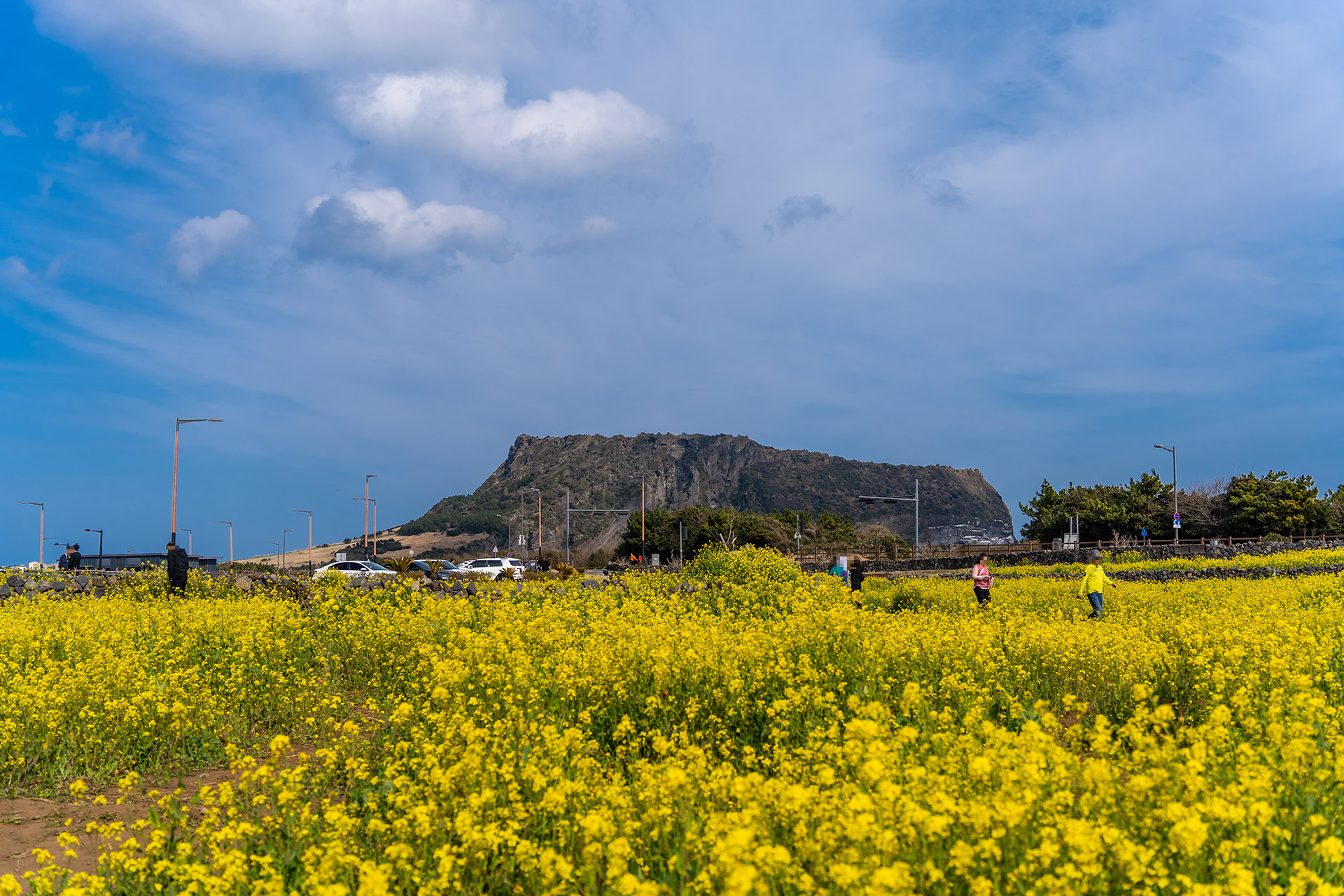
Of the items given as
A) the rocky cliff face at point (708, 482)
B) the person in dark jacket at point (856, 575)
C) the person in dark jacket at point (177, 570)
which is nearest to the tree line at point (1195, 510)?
the person in dark jacket at point (856, 575)

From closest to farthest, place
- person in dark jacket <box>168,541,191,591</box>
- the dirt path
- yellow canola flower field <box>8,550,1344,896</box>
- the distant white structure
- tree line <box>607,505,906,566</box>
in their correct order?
yellow canola flower field <box>8,550,1344,896</box>, the dirt path, person in dark jacket <box>168,541,191,591</box>, tree line <box>607,505,906,566</box>, the distant white structure

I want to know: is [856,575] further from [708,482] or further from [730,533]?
[708,482]

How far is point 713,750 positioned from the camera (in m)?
5.55

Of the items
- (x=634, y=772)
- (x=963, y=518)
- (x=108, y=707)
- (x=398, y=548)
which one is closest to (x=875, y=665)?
(x=634, y=772)

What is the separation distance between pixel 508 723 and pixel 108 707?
3.39 meters

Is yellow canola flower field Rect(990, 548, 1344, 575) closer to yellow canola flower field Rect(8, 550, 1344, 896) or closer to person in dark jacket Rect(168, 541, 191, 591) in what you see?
yellow canola flower field Rect(8, 550, 1344, 896)

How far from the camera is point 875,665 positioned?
260 inches

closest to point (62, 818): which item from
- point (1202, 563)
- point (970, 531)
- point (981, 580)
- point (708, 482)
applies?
point (981, 580)

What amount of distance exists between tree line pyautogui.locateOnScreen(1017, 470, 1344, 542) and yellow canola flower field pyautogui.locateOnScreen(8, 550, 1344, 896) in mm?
44366

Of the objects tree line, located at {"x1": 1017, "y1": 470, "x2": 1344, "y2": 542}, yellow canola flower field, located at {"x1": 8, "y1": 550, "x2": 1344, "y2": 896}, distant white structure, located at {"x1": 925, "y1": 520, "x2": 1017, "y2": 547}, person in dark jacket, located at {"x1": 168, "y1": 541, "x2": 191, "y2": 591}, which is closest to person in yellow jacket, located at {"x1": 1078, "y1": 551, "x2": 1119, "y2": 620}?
yellow canola flower field, located at {"x1": 8, "y1": 550, "x2": 1344, "y2": 896}

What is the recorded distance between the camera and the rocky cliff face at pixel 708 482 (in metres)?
141

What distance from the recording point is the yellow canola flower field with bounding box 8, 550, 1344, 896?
297cm

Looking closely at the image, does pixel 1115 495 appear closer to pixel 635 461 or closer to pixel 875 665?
pixel 875 665

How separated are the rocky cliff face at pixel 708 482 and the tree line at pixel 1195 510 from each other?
7797 cm
